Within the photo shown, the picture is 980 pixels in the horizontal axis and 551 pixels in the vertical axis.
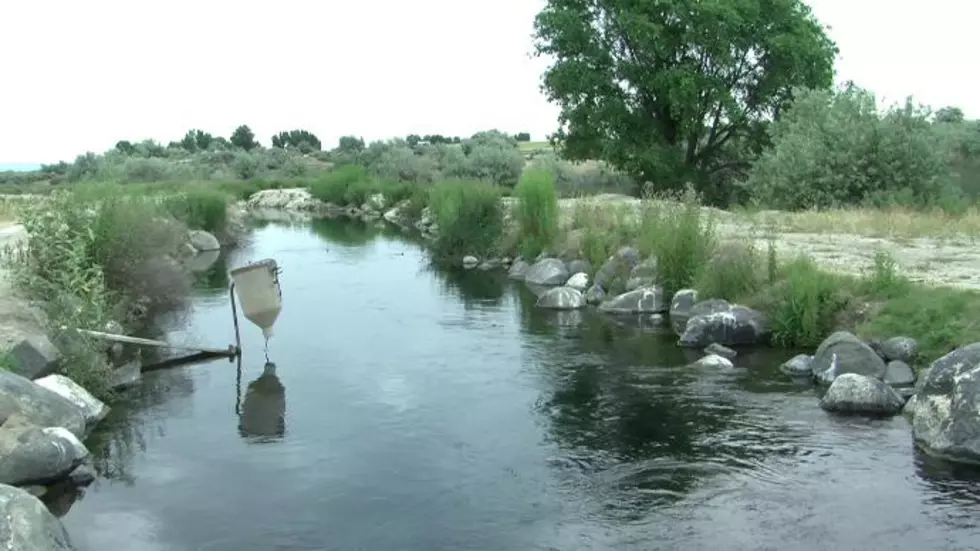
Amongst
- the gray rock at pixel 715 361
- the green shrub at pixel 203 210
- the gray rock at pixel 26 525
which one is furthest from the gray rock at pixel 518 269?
the gray rock at pixel 26 525

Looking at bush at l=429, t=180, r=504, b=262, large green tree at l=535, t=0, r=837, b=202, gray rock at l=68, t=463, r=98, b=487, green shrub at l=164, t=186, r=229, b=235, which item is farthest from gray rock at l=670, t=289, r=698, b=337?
green shrub at l=164, t=186, r=229, b=235

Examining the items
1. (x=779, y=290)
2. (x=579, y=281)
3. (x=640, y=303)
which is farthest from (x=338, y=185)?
(x=779, y=290)

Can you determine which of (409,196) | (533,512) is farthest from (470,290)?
(409,196)

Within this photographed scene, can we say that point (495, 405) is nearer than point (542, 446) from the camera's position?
No

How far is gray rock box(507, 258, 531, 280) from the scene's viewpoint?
23959 mm

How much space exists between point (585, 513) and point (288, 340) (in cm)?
888

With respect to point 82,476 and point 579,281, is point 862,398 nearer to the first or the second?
point 82,476

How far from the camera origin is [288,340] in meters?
16.0

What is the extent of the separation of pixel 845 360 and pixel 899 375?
26.5 inches

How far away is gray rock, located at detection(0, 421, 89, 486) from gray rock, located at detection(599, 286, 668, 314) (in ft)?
36.6

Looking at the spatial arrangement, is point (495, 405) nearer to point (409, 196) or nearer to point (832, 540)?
point (832, 540)

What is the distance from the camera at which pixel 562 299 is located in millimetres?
19188

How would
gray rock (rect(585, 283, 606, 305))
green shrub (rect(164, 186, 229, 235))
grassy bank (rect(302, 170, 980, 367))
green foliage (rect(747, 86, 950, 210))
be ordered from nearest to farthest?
grassy bank (rect(302, 170, 980, 367))
gray rock (rect(585, 283, 606, 305))
green foliage (rect(747, 86, 950, 210))
green shrub (rect(164, 186, 229, 235))

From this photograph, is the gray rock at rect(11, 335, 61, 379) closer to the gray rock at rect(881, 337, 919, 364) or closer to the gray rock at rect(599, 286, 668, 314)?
the gray rock at rect(599, 286, 668, 314)
